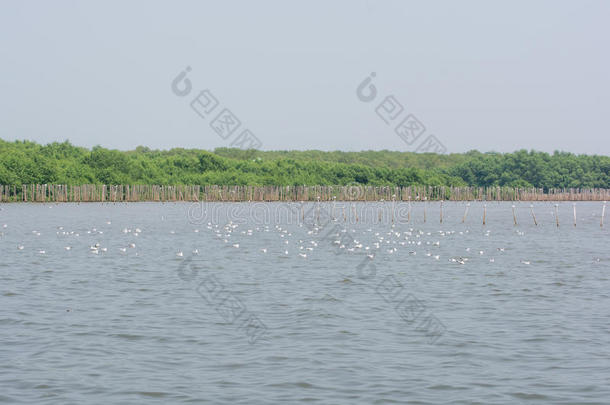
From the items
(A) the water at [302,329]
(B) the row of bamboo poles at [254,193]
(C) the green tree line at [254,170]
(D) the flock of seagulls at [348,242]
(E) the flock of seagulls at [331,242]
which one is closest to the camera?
(A) the water at [302,329]

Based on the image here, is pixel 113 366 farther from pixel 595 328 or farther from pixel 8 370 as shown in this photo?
pixel 595 328

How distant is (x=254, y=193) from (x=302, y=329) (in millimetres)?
102708

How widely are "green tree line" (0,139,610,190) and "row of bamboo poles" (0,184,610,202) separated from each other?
206 centimetres

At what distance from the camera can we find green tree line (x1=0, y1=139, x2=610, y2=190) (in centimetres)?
10866

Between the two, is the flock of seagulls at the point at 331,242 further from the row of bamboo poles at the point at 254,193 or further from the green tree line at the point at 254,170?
the green tree line at the point at 254,170

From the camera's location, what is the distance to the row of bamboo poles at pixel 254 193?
10169 cm

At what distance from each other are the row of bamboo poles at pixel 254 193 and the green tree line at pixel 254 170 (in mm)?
2062

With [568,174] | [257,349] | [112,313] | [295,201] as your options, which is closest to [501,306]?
[257,349]

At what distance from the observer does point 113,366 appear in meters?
13.2

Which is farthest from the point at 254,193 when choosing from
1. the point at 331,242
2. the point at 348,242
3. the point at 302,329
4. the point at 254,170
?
the point at 302,329

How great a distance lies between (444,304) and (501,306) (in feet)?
4.48

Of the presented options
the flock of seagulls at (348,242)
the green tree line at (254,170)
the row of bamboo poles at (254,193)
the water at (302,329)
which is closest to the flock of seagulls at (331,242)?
the flock of seagulls at (348,242)

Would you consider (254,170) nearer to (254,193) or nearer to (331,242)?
(254,193)

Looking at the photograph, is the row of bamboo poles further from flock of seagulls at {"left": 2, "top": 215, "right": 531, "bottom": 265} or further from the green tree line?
flock of seagulls at {"left": 2, "top": 215, "right": 531, "bottom": 265}
